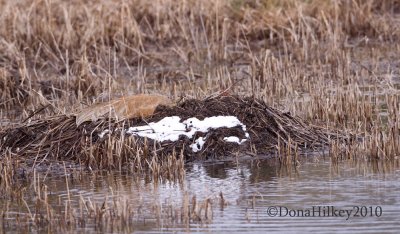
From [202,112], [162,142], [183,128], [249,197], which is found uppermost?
[202,112]

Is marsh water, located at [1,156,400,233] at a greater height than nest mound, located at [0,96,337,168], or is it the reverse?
nest mound, located at [0,96,337,168]

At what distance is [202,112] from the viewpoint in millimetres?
9492

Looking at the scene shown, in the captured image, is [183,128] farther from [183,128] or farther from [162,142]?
[162,142]

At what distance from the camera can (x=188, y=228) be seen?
6.45m

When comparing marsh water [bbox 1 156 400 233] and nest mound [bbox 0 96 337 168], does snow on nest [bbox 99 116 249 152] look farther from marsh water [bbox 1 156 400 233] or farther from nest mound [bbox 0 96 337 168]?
marsh water [bbox 1 156 400 233]

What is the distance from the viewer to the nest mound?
8.93 metres

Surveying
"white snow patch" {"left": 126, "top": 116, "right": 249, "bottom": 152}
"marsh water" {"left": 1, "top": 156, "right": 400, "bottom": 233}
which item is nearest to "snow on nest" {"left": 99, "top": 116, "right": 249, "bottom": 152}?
"white snow patch" {"left": 126, "top": 116, "right": 249, "bottom": 152}

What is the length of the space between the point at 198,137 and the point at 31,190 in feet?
6.28

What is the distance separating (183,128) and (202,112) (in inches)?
11.8

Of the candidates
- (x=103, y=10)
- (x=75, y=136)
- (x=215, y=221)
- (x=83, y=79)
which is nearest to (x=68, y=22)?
(x=103, y=10)

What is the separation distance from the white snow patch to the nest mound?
41 mm

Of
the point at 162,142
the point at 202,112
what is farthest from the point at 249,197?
the point at 202,112

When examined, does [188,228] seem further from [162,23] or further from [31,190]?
[162,23]

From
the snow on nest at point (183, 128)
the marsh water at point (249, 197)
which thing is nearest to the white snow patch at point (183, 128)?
the snow on nest at point (183, 128)
